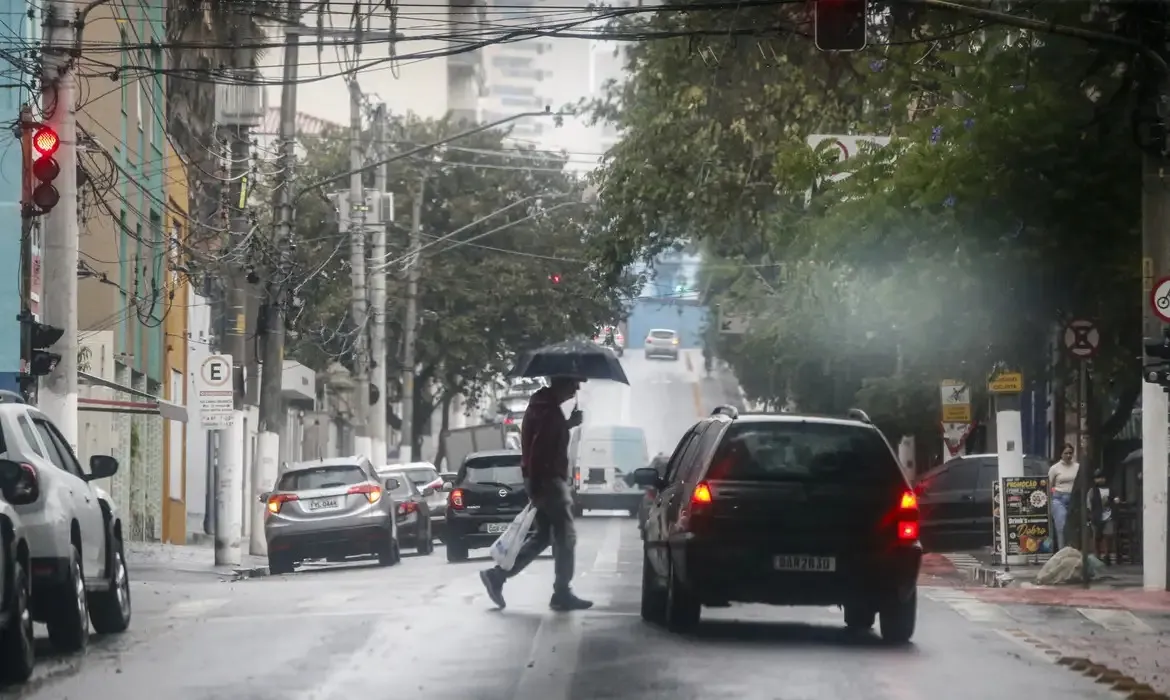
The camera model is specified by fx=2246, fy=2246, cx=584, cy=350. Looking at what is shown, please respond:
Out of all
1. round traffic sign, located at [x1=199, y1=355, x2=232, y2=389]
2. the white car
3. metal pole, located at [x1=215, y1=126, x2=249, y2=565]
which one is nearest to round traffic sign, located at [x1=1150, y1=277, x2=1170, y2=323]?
the white car

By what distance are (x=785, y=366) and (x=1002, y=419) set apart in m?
20.3

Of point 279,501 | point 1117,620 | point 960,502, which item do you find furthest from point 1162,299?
point 279,501

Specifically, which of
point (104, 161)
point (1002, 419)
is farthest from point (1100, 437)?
point (104, 161)

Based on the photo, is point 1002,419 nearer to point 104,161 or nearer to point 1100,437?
point 1100,437

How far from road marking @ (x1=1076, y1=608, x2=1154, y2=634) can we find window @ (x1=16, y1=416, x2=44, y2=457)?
27.4 ft

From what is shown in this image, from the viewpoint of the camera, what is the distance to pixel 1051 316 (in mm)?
25578

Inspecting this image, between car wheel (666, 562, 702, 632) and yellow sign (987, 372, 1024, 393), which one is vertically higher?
yellow sign (987, 372, 1024, 393)

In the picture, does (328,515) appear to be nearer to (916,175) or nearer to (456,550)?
(456,550)

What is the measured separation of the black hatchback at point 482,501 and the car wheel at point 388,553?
135cm

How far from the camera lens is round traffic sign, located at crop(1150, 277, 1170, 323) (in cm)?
2114

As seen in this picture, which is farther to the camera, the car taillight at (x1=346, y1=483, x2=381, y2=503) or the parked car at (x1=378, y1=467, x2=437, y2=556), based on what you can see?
the parked car at (x1=378, y1=467, x2=437, y2=556)

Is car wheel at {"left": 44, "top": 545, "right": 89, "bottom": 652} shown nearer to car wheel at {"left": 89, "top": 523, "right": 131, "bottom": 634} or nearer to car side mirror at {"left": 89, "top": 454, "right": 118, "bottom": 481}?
car wheel at {"left": 89, "top": 523, "right": 131, "bottom": 634}

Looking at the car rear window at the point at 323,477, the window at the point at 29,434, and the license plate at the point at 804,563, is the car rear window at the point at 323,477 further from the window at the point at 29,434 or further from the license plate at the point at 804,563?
the license plate at the point at 804,563

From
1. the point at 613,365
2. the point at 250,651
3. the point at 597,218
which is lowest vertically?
the point at 250,651
